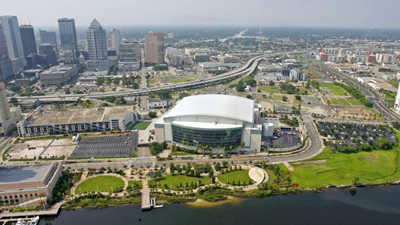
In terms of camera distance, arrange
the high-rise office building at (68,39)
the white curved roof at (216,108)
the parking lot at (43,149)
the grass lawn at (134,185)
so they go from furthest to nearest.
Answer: the high-rise office building at (68,39) → the white curved roof at (216,108) → the parking lot at (43,149) → the grass lawn at (134,185)

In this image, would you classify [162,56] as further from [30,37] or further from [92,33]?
[30,37]

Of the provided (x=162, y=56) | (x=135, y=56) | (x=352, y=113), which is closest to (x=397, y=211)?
(x=352, y=113)

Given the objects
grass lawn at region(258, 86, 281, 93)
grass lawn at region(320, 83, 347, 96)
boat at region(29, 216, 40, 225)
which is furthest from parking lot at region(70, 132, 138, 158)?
grass lawn at region(320, 83, 347, 96)

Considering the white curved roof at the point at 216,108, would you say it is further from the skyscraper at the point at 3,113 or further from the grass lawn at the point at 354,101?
the grass lawn at the point at 354,101

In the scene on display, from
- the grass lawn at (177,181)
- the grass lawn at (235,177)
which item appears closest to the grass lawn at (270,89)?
the grass lawn at (235,177)

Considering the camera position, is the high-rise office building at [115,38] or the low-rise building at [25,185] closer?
the low-rise building at [25,185]

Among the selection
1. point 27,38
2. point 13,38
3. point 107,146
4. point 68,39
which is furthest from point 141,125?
point 27,38
